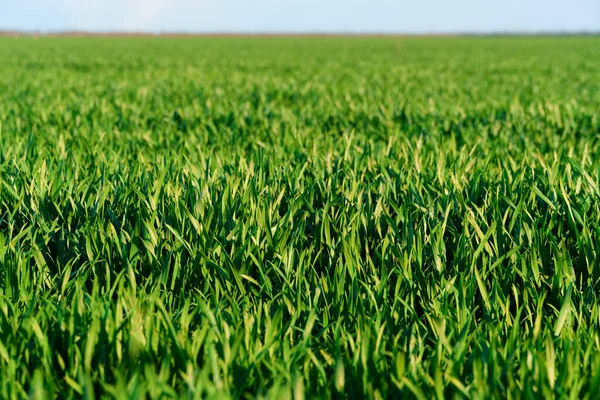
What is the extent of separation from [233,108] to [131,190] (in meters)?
3.56

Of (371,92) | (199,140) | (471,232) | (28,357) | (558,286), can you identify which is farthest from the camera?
(371,92)

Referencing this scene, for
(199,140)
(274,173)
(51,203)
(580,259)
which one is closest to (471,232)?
(580,259)

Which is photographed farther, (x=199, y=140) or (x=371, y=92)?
(x=371, y=92)

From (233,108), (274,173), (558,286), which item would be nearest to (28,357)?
(558,286)

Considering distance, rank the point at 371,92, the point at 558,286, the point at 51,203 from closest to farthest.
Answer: the point at 558,286 → the point at 51,203 → the point at 371,92

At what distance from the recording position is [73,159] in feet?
9.53

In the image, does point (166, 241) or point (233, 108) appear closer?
point (166, 241)

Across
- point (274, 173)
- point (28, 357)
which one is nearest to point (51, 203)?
point (274, 173)

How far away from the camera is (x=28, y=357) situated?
1.20 metres

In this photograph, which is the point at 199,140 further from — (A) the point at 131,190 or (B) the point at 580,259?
(B) the point at 580,259

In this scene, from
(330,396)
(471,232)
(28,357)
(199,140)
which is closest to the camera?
(330,396)

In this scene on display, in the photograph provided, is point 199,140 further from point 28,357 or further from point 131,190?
point 28,357

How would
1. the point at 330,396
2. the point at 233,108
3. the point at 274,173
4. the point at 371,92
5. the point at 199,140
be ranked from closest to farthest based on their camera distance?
1. the point at 330,396
2. the point at 274,173
3. the point at 199,140
4. the point at 233,108
5. the point at 371,92

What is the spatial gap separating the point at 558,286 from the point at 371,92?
6029mm
